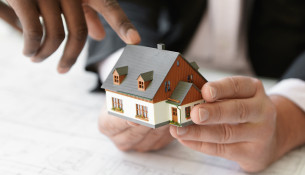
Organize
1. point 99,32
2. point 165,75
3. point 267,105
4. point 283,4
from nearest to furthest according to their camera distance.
Answer: point 165,75, point 267,105, point 99,32, point 283,4

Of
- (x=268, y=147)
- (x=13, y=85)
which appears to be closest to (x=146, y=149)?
(x=268, y=147)

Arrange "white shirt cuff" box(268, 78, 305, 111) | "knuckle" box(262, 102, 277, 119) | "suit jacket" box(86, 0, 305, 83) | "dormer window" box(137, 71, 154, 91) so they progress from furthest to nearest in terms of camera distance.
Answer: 1. "suit jacket" box(86, 0, 305, 83)
2. "white shirt cuff" box(268, 78, 305, 111)
3. "knuckle" box(262, 102, 277, 119)
4. "dormer window" box(137, 71, 154, 91)

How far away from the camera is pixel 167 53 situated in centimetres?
47

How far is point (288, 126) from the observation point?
0.65 meters

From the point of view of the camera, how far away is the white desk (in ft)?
1.99

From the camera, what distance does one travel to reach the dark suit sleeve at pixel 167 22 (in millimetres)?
863

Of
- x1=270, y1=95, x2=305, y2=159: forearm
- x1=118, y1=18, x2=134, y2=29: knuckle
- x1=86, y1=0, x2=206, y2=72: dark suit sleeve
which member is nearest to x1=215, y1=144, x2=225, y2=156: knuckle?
x1=270, y1=95, x2=305, y2=159: forearm

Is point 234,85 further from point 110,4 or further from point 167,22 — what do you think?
point 167,22

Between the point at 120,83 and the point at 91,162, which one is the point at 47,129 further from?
the point at 120,83

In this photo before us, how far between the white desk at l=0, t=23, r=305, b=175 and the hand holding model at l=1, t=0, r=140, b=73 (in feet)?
0.51

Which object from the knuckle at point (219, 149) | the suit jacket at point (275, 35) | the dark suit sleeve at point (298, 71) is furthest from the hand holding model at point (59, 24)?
the suit jacket at point (275, 35)

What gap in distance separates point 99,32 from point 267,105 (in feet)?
1.04

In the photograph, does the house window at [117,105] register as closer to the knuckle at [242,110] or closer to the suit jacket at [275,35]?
the knuckle at [242,110]

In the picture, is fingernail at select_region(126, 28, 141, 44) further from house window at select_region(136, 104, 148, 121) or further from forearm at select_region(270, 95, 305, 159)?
forearm at select_region(270, 95, 305, 159)
